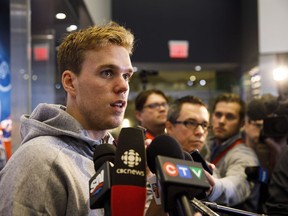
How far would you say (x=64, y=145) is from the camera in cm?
143

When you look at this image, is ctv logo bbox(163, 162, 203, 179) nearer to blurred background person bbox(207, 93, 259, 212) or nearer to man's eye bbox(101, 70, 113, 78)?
man's eye bbox(101, 70, 113, 78)

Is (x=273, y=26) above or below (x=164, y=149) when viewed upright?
above

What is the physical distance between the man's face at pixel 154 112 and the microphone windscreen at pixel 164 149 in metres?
2.29

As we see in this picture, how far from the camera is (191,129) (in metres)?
2.66

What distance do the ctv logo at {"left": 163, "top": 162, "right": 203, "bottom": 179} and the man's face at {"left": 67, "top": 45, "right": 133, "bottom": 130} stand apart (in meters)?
0.63

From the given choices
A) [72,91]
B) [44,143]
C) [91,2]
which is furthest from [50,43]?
[44,143]

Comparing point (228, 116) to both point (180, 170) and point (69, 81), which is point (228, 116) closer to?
point (69, 81)

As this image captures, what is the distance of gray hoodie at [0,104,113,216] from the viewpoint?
126cm

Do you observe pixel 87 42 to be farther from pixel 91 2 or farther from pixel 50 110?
pixel 91 2

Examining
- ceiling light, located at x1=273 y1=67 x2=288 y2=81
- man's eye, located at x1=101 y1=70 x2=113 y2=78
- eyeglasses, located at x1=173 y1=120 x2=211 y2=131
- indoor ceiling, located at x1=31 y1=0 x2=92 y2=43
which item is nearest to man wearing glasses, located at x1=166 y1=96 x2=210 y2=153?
eyeglasses, located at x1=173 y1=120 x2=211 y2=131

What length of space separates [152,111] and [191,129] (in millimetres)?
814

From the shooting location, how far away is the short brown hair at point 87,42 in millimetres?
1565

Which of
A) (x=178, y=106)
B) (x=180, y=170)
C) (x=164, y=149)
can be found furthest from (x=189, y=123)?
(x=180, y=170)

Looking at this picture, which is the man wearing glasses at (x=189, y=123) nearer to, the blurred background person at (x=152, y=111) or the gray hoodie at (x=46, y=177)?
the blurred background person at (x=152, y=111)
